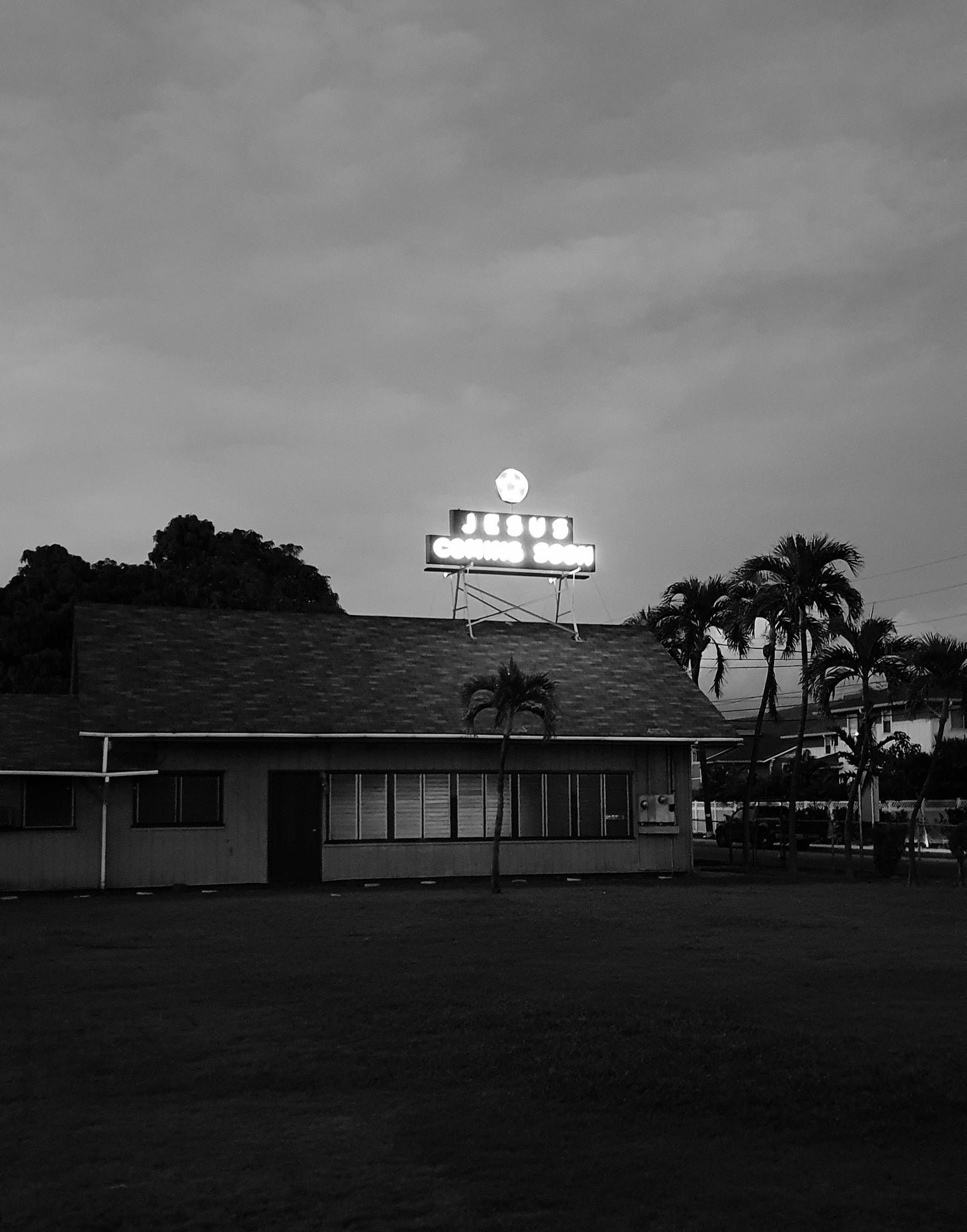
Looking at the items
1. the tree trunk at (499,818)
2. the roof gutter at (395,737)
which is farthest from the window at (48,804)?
the tree trunk at (499,818)

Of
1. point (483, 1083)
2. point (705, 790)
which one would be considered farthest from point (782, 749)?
point (483, 1083)

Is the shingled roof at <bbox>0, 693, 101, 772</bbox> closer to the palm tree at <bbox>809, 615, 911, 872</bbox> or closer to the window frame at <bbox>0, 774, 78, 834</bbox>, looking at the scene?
the window frame at <bbox>0, 774, 78, 834</bbox>

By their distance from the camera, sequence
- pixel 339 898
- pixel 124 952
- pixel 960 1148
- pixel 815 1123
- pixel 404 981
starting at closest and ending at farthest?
pixel 960 1148 < pixel 815 1123 < pixel 404 981 < pixel 124 952 < pixel 339 898

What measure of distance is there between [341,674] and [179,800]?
4887 millimetres

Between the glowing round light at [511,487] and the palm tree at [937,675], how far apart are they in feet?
38.7

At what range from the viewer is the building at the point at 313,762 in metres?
25.9

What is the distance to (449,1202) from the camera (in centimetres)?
651

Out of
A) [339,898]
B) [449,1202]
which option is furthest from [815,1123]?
[339,898]

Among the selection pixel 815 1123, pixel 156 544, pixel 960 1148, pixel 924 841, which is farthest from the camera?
pixel 156 544

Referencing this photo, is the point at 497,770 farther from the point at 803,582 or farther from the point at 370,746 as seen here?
the point at 803,582

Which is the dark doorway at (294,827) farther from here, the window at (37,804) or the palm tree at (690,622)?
the palm tree at (690,622)

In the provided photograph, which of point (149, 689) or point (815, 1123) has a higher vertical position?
point (149, 689)

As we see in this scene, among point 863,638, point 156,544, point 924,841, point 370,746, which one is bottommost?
point 924,841

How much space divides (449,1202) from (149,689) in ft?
71.4
